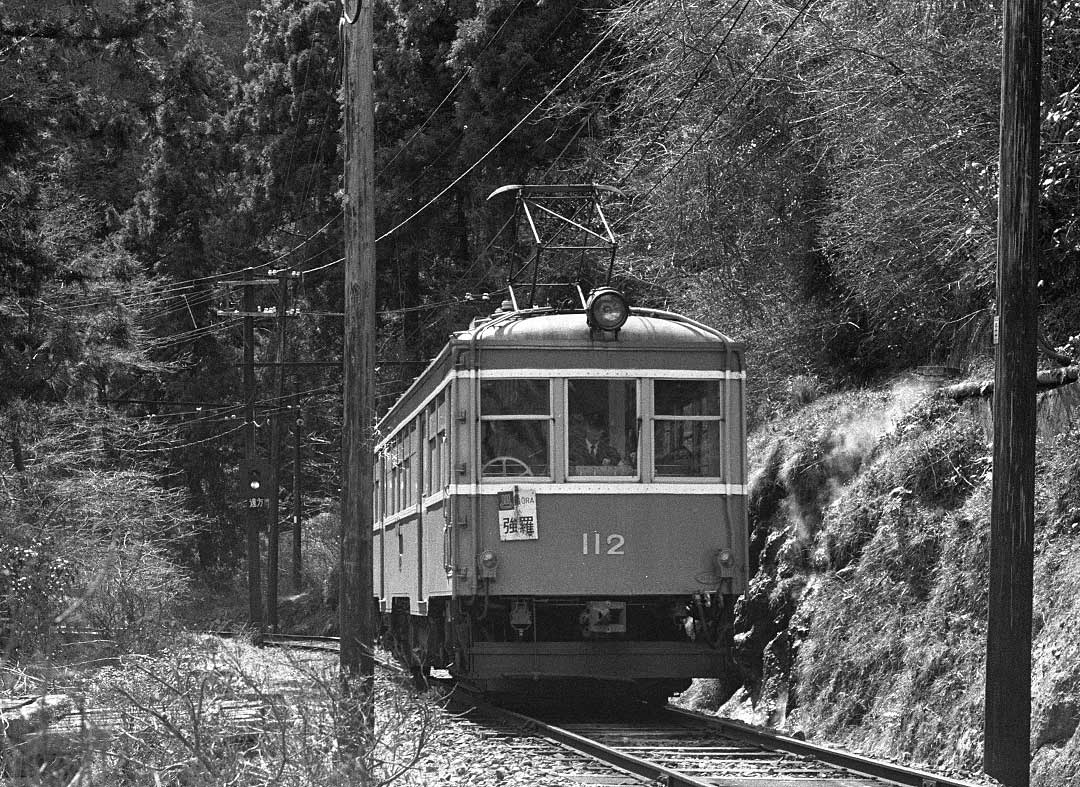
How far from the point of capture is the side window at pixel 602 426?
1162 cm

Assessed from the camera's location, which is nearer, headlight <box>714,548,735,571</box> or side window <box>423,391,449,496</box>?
headlight <box>714,548,735,571</box>

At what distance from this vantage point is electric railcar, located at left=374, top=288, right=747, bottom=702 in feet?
37.6

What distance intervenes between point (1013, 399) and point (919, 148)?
3.97 metres

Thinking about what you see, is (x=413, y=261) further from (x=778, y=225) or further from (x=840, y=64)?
(x=840, y=64)

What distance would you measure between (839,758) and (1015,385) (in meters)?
2.52

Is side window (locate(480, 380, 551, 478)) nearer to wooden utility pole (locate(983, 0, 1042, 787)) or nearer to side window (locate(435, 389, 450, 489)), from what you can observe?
side window (locate(435, 389, 450, 489))

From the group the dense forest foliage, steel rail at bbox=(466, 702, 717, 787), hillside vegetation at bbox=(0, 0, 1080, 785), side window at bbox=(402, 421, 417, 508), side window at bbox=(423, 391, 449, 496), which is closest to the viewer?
steel rail at bbox=(466, 702, 717, 787)

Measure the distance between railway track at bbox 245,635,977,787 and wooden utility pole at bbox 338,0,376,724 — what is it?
5.08 ft

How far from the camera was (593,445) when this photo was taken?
38.3 ft

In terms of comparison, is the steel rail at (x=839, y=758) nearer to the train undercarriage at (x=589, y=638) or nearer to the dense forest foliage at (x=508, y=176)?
the train undercarriage at (x=589, y=638)

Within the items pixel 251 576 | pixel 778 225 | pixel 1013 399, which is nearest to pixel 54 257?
pixel 778 225

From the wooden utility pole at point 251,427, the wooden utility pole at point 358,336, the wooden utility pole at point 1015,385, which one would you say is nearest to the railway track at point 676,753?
the wooden utility pole at point 1015,385

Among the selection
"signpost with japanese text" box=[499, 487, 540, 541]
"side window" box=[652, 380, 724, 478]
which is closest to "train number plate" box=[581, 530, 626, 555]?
"signpost with japanese text" box=[499, 487, 540, 541]

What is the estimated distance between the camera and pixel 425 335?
2972cm
